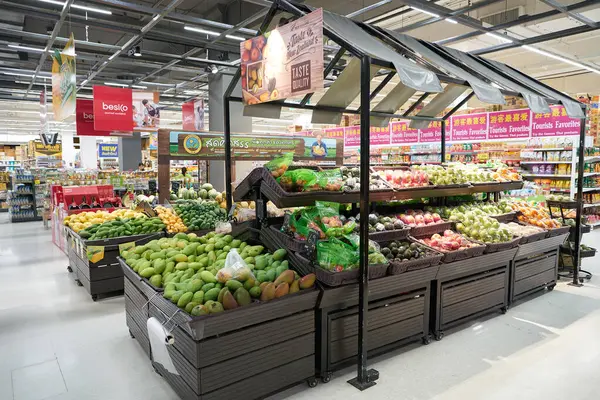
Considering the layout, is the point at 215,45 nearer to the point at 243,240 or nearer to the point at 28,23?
the point at 28,23

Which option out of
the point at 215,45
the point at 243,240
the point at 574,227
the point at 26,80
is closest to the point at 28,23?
the point at 215,45

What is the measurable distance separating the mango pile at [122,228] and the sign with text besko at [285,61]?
8.83 feet

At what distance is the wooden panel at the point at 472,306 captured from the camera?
12.6 feet

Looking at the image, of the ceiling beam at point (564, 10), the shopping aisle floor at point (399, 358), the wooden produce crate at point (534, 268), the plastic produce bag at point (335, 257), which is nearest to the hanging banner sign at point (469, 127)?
the ceiling beam at point (564, 10)

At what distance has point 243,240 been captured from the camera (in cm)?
387

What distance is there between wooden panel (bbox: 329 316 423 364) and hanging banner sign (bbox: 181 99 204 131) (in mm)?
9835

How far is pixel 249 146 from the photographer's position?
7156 millimetres

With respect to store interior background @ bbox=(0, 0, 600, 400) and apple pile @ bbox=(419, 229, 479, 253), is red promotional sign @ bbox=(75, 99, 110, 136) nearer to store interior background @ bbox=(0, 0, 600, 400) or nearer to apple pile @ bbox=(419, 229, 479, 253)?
store interior background @ bbox=(0, 0, 600, 400)

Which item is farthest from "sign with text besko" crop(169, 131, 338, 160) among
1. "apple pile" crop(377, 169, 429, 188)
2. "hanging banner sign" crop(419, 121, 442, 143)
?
"hanging banner sign" crop(419, 121, 442, 143)

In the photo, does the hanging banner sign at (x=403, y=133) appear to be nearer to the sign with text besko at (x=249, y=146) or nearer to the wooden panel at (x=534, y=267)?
the sign with text besko at (x=249, y=146)

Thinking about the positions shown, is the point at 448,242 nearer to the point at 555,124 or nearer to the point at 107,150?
the point at 555,124

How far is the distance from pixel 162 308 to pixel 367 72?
216 cm

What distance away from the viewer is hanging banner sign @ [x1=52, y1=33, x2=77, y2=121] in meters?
5.73

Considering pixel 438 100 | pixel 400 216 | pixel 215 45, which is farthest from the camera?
pixel 215 45
